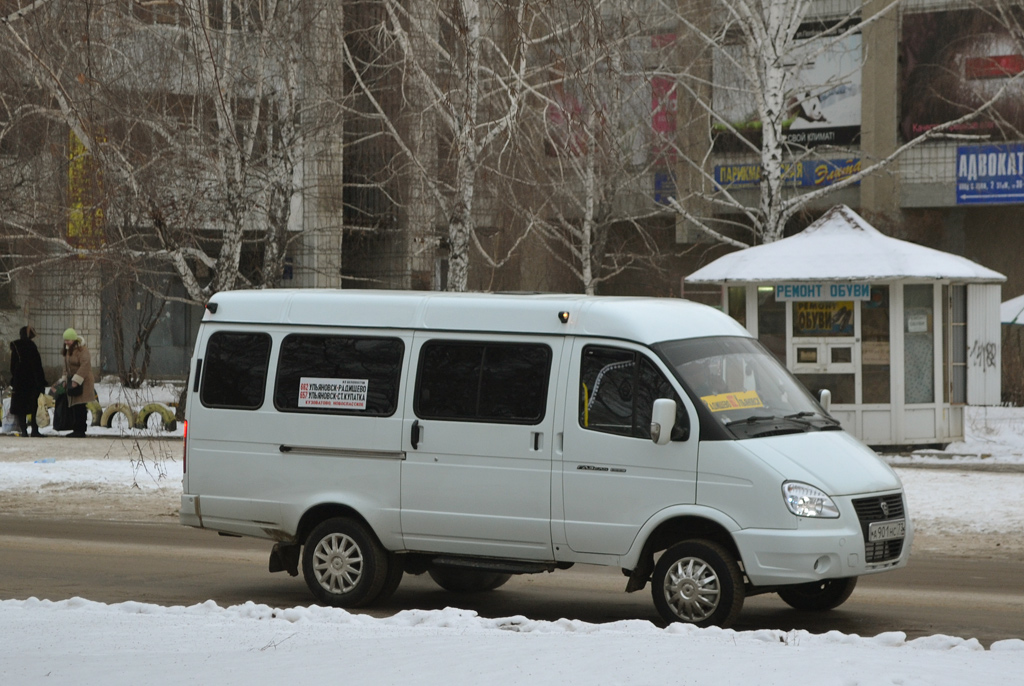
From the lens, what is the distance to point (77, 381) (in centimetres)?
2220

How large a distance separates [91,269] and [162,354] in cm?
1905

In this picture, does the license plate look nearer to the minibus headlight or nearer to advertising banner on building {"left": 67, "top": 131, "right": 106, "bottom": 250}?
the minibus headlight

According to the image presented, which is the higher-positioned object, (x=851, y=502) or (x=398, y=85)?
(x=398, y=85)

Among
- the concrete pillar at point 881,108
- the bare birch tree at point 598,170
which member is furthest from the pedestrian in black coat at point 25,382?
the concrete pillar at point 881,108

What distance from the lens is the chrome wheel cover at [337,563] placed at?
8992 mm

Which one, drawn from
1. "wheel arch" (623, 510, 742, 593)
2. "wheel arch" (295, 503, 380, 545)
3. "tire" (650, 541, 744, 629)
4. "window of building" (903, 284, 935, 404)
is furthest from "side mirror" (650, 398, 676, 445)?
"window of building" (903, 284, 935, 404)

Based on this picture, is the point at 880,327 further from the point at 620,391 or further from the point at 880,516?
the point at 620,391

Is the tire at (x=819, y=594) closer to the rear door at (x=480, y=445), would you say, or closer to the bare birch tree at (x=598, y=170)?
the rear door at (x=480, y=445)

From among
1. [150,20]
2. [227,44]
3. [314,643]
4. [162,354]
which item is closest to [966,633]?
[314,643]

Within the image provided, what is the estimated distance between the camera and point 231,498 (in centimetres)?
934

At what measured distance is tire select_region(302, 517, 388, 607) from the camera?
8.95 meters

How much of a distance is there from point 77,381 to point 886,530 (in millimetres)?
17015

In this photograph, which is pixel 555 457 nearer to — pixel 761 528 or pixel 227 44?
pixel 761 528

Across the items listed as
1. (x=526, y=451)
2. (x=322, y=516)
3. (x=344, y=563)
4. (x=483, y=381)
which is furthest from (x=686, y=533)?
(x=322, y=516)
